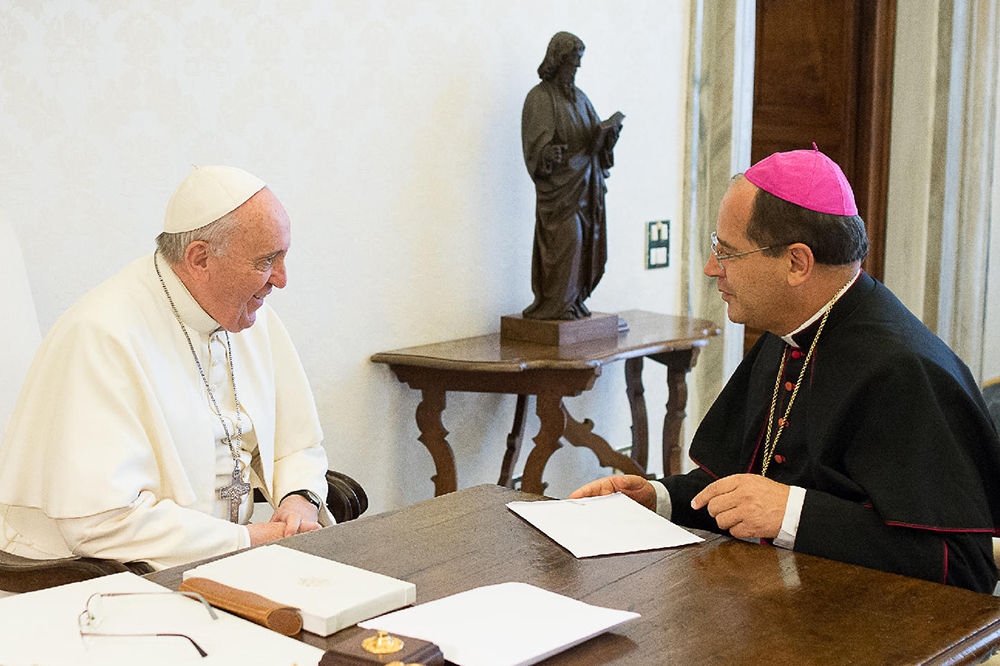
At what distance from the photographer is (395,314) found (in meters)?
4.07

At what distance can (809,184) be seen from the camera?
7.86 feet

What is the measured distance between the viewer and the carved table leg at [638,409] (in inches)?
189

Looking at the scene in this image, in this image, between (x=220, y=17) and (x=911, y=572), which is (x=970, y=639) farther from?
(x=220, y=17)

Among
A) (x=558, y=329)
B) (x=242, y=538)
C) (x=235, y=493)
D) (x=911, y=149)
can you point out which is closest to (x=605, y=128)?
(x=558, y=329)

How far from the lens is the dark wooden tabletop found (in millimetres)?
3826

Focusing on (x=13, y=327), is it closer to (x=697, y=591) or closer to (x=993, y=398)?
(x=697, y=591)

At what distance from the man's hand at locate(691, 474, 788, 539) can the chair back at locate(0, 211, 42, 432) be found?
164 centimetres

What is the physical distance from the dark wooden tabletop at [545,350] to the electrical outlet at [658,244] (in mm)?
589

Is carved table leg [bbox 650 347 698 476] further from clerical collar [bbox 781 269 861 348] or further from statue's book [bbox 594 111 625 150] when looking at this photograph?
clerical collar [bbox 781 269 861 348]

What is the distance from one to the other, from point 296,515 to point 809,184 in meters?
1.42

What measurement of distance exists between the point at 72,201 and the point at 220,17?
73 centimetres

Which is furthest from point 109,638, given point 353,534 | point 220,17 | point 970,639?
point 220,17

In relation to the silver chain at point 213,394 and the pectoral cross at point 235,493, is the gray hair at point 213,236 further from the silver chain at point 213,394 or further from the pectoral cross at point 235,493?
the pectoral cross at point 235,493

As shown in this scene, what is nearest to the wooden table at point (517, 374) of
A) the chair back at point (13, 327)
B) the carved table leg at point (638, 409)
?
the carved table leg at point (638, 409)
